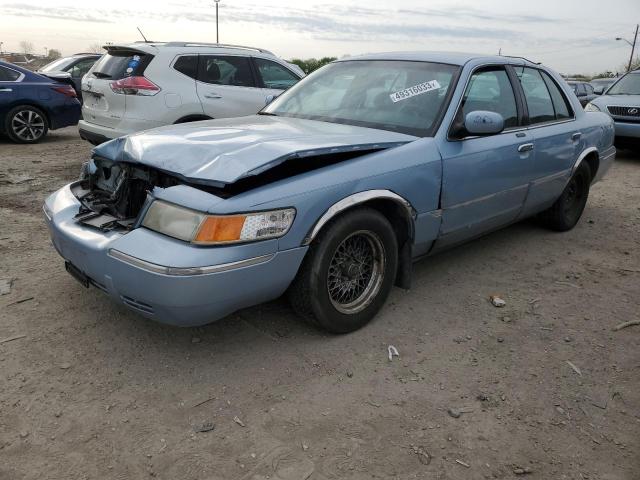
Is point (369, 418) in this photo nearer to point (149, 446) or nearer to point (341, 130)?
point (149, 446)

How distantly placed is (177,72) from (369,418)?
18.5ft

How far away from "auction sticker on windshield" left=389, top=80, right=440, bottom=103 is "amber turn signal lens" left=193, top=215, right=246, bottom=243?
176 cm

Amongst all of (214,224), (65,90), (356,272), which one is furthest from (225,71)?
(214,224)

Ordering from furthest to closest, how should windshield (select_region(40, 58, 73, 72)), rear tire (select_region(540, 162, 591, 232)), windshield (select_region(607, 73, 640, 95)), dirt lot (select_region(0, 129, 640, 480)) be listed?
windshield (select_region(40, 58, 73, 72))
windshield (select_region(607, 73, 640, 95))
rear tire (select_region(540, 162, 591, 232))
dirt lot (select_region(0, 129, 640, 480))

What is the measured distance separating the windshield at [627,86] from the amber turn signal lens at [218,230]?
1014 centimetres

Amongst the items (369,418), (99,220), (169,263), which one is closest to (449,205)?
(369,418)

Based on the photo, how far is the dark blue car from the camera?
9.01 m

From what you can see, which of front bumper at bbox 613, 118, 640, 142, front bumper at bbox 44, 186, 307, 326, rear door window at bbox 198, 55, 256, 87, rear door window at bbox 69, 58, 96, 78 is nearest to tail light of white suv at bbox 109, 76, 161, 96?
rear door window at bbox 198, 55, 256, 87

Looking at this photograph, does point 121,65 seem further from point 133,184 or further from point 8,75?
point 133,184

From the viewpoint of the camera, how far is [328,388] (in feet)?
9.27

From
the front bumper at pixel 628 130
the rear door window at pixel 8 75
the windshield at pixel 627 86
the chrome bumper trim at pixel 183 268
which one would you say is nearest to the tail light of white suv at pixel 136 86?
the rear door window at pixel 8 75

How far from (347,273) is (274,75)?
547 cm

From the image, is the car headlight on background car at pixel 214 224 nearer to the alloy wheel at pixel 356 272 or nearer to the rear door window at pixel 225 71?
the alloy wheel at pixel 356 272

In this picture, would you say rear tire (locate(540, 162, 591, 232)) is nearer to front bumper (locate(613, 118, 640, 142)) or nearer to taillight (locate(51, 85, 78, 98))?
front bumper (locate(613, 118, 640, 142))
